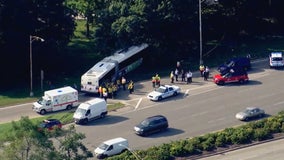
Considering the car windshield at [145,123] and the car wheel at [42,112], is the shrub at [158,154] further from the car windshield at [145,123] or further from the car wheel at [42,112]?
the car wheel at [42,112]

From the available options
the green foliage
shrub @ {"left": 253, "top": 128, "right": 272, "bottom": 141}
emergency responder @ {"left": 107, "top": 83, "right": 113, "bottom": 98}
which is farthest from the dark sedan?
emergency responder @ {"left": 107, "top": 83, "right": 113, "bottom": 98}

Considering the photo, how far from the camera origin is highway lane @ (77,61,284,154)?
72.2 meters

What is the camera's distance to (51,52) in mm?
90750

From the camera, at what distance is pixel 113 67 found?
85.6 metres

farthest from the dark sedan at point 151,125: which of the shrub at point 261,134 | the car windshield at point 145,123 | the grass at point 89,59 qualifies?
the grass at point 89,59

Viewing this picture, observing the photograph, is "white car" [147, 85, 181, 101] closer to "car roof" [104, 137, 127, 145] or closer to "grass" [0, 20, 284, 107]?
"grass" [0, 20, 284, 107]

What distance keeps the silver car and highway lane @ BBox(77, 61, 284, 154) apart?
26.0 inches

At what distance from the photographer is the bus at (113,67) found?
83625 millimetres

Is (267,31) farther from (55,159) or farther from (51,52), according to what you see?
(55,159)

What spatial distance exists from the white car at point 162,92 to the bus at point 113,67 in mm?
6386

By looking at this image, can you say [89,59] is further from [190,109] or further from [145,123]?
[145,123]

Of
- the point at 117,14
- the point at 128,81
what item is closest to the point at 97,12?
the point at 117,14

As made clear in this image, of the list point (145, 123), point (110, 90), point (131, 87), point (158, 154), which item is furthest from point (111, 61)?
point (158, 154)

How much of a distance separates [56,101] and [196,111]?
1527cm
